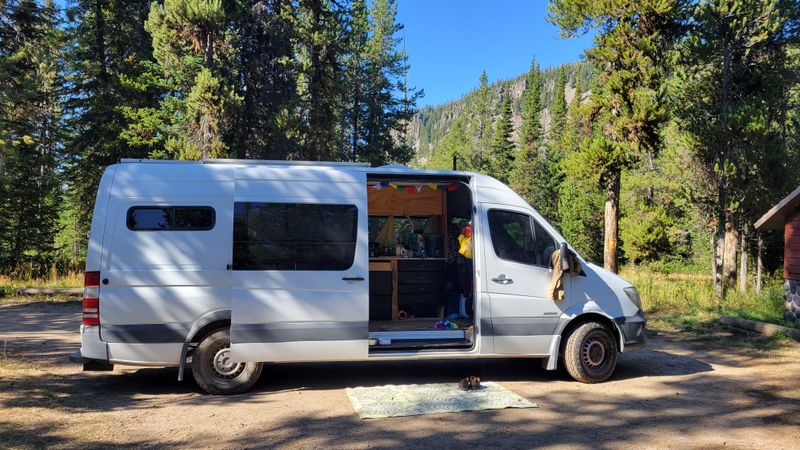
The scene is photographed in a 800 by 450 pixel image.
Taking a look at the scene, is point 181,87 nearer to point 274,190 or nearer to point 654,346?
point 274,190

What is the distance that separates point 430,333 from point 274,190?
107 inches

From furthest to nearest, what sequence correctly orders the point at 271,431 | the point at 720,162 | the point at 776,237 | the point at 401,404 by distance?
the point at 776,237, the point at 720,162, the point at 401,404, the point at 271,431

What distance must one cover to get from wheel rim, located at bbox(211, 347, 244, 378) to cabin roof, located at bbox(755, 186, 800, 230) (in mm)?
11237

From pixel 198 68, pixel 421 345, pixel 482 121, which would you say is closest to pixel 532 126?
pixel 482 121

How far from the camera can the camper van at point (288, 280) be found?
19.9ft

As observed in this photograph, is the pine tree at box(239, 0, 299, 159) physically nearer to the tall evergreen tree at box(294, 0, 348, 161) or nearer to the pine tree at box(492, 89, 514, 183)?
the tall evergreen tree at box(294, 0, 348, 161)

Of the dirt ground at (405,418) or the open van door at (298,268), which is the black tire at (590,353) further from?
the open van door at (298,268)

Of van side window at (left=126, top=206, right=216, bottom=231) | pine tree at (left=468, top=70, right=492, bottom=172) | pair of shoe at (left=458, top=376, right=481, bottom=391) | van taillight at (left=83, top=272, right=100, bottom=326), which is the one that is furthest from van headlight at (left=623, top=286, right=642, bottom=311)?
pine tree at (left=468, top=70, right=492, bottom=172)

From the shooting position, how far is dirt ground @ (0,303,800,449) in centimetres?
500

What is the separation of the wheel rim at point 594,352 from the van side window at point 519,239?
3.82ft

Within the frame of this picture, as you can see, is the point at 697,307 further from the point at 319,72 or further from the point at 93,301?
the point at 319,72

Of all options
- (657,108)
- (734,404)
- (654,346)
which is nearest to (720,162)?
(657,108)

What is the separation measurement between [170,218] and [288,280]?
5.04ft

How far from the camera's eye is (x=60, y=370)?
759cm
